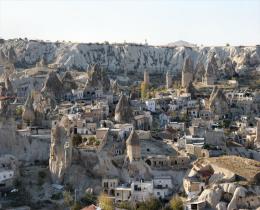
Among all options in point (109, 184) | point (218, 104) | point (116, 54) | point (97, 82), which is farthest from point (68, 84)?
point (116, 54)

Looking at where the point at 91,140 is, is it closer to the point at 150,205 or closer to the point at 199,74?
the point at 150,205

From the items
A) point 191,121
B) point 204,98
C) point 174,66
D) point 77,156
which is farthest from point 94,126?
point 174,66

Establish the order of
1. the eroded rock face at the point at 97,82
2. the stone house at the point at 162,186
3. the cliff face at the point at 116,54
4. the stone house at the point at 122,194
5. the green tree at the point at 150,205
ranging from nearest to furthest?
the green tree at the point at 150,205 → the stone house at the point at 122,194 → the stone house at the point at 162,186 → the eroded rock face at the point at 97,82 → the cliff face at the point at 116,54

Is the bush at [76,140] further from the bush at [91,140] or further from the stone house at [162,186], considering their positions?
the stone house at [162,186]

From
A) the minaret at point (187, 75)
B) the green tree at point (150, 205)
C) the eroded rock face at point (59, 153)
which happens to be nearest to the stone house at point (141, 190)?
the green tree at point (150, 205)

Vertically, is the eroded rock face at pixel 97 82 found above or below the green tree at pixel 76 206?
above

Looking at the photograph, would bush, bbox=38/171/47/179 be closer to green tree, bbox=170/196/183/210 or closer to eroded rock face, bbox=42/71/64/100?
green tree, bbox=170/196/183/210

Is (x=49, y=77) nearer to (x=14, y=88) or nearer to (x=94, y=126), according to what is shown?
(x=14, y=88)

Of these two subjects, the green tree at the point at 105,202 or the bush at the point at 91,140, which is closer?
the green tree at the point at 105,202
